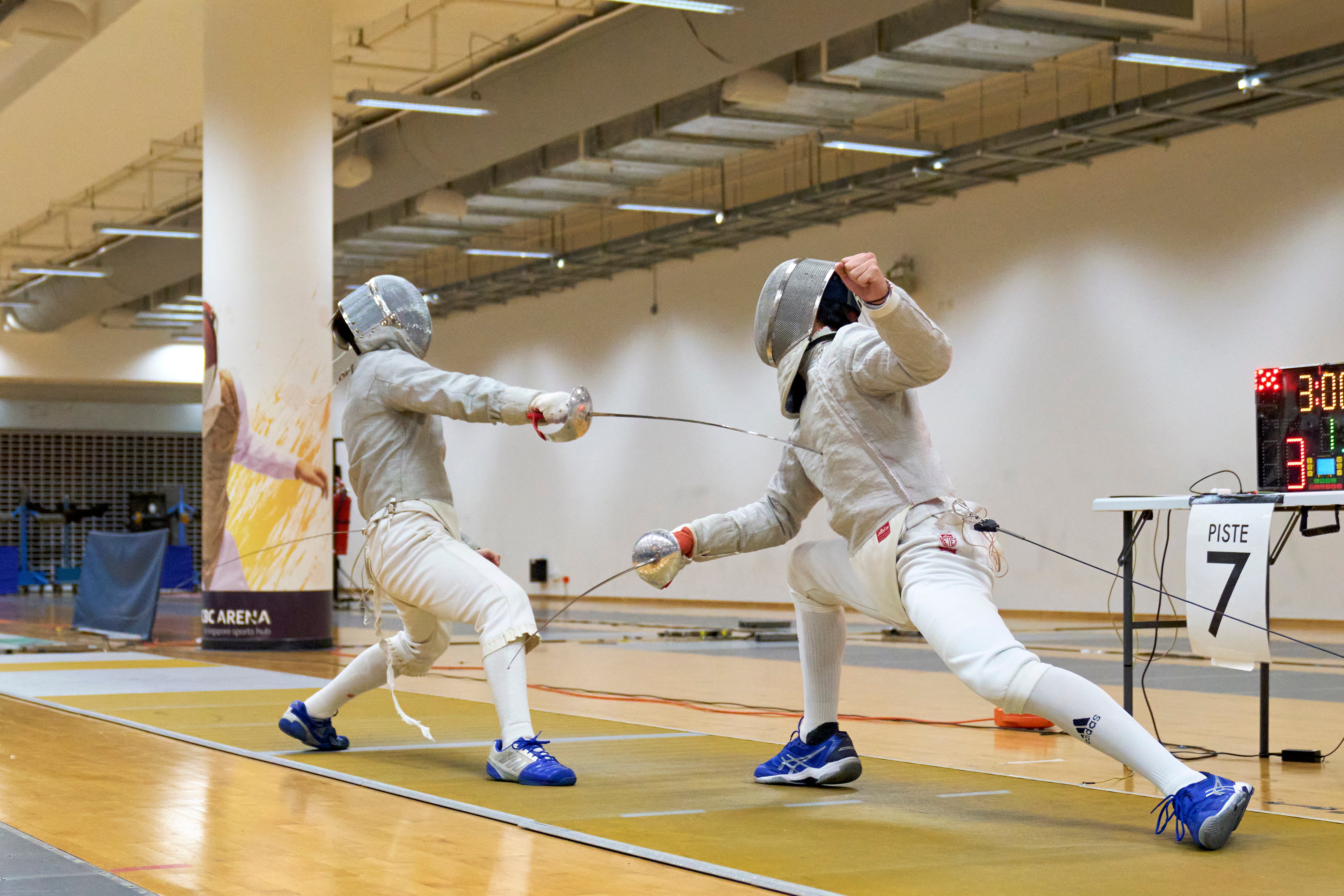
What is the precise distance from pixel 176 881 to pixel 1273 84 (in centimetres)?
884

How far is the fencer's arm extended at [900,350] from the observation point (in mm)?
2848

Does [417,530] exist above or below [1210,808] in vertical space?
above

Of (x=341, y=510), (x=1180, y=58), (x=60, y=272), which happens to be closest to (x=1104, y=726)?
(x=1180, y=58)

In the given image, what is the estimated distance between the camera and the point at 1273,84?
9.37 meters

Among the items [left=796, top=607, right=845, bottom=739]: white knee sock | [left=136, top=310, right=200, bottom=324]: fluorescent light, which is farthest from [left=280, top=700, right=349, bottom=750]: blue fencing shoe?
[left=136, top=310, right=200, bottom=324]: fluorescent light

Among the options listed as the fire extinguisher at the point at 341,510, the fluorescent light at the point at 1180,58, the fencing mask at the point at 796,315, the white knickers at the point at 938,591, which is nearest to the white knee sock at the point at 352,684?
the white knickers at the point at 938,591

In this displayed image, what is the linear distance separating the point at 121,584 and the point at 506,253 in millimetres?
6132

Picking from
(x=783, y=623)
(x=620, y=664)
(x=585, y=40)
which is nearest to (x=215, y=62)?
(x=585, y=40)

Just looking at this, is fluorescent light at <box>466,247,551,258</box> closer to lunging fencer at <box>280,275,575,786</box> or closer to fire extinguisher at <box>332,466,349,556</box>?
fire extinguisher at <box>332,466,349,556</box>

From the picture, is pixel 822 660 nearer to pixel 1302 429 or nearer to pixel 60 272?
pixel 1302 429

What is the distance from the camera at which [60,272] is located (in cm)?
1563

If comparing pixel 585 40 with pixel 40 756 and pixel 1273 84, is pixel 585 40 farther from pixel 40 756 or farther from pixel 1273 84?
pixel 40 756

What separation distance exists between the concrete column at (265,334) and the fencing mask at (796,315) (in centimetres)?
575

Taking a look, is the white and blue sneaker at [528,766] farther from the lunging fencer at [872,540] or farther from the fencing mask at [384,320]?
the fencing mask at [384,320]
